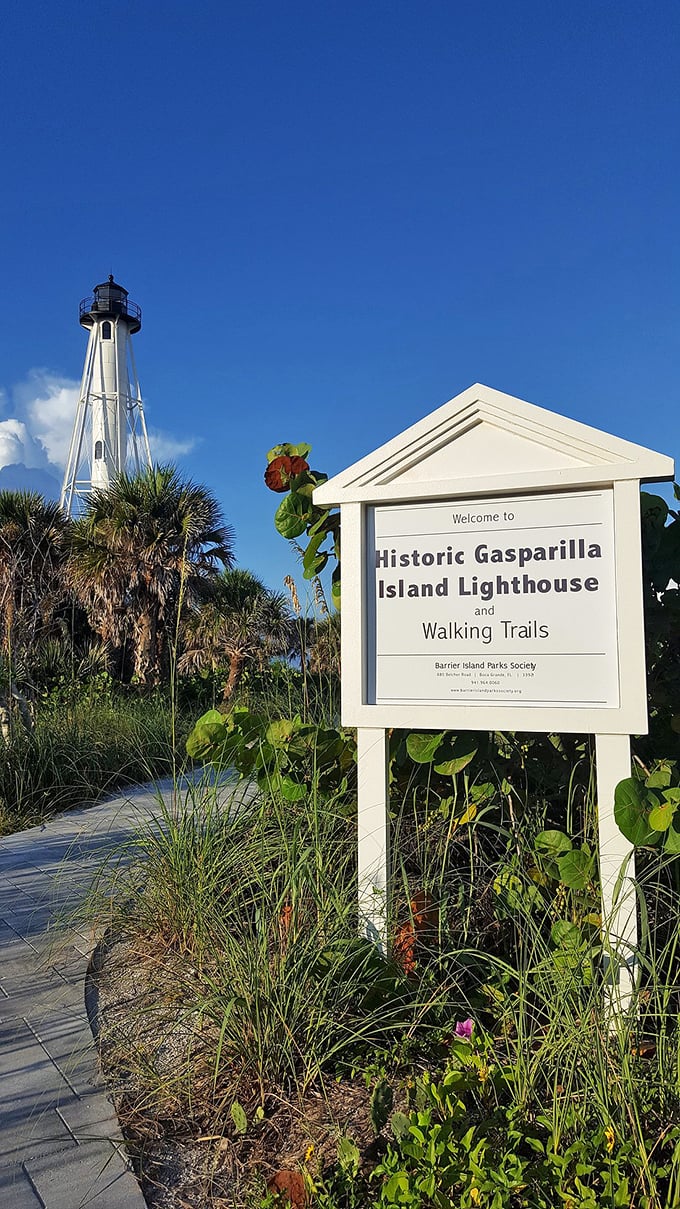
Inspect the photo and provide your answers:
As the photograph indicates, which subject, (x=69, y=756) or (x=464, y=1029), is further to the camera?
(x=69, y=756)

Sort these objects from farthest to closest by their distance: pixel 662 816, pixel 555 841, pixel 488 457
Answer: pixel 488 457, pixel 555 841, pixel 662 816

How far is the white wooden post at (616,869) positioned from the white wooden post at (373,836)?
0.76m

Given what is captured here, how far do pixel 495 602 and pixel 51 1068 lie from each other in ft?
7.36

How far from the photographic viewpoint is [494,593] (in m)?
Result: 3.20

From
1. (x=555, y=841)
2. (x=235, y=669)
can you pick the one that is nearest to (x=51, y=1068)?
(x=555, y=841)

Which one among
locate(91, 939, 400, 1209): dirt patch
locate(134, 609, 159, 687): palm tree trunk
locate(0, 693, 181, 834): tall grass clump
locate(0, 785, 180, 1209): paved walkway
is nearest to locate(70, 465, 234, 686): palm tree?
locate(134, 609, 159, 687): palm tree trunk

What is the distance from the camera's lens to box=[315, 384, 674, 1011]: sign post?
2.98 metres

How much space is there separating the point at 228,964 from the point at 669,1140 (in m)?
1.36

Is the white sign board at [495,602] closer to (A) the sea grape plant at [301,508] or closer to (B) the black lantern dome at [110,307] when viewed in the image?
(A) the sea grape plant at [301,508]

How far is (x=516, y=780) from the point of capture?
388 centimetres

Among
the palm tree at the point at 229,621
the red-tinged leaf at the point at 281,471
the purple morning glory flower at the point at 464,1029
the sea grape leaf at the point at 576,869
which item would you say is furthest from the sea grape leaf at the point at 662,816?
the palm tree at the point at 229,621

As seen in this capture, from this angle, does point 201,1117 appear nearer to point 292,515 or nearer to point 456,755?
point 456,755

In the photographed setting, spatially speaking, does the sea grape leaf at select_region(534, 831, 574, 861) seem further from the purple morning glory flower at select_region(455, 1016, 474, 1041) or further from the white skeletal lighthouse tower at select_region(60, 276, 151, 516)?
the white skeletal lighthouse tower at select_region(60, 276, 151, 516)

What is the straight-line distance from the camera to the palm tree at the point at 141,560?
1553 centimetres
